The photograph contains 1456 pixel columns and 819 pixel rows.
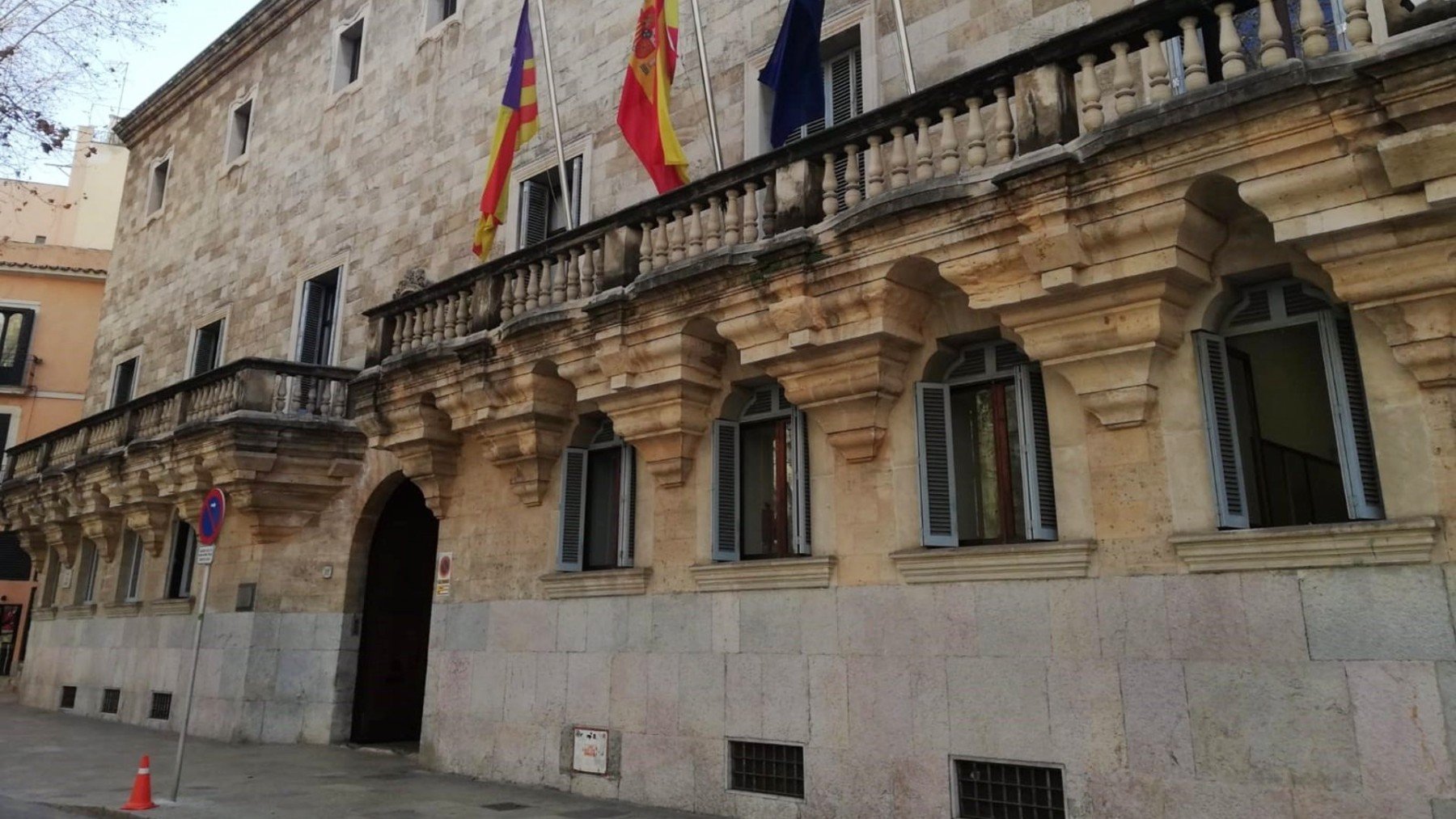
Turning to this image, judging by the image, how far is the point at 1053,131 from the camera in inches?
277

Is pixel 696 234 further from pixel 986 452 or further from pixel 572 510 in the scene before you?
pixel 572 510

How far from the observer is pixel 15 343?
32.1m

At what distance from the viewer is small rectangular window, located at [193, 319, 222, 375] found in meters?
20.2

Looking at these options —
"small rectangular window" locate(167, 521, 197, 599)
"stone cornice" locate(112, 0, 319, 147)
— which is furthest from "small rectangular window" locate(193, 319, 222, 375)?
"stone cornice" locate(112, 0, 319, 147)

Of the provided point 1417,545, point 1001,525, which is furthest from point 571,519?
point 1417,545

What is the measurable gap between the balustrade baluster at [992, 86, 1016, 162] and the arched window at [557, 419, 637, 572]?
16.3ft

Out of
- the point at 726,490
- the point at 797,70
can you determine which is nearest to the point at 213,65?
the point at 797,70

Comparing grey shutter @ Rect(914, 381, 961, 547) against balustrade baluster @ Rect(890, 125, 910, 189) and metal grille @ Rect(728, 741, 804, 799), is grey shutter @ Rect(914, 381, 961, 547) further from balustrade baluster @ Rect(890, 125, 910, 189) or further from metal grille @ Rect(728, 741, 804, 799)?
metal grille @ Rect(728, 741, 804, 799)

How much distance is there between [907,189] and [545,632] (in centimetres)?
607

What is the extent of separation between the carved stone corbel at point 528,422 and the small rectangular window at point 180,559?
9691 mm

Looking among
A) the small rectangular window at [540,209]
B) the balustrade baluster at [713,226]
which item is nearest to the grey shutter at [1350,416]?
the balustrade baluster at [713,226]

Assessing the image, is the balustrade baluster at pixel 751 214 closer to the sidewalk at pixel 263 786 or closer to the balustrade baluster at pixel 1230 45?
the balustrade baluster at pixel 1230 45

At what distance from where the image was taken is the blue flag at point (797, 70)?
943 centimetres

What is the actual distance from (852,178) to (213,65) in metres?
19.8
